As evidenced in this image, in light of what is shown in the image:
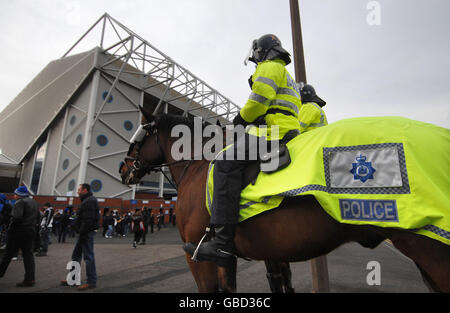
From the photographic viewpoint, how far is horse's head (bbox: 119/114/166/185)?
11.8ft

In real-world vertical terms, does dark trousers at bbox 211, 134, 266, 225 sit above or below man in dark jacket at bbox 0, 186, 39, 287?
above

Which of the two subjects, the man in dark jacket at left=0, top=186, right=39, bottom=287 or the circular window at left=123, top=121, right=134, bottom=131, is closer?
the man in dark jacket at left=0, top=186, right=39, bottom=287

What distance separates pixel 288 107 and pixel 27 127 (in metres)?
32.6

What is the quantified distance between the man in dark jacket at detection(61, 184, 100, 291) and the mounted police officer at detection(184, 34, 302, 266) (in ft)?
13.4

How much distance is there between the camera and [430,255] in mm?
A: 1300

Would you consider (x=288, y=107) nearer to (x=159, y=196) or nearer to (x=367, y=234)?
(x=367, y=234)

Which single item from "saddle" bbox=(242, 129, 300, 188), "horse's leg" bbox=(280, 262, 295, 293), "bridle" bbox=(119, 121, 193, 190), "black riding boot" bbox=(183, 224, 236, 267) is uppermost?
"bridle" bbox=(119, 121, 193, 190)

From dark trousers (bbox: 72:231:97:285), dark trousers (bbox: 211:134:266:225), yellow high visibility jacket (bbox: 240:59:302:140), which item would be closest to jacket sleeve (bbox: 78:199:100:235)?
dark trousers (bbox: 72:231:97:285)

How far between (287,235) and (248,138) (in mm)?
937

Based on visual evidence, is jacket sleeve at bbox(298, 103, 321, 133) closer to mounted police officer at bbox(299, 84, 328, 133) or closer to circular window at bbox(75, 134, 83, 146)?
mounted police officer at bbox(299, 84, 328, 133)

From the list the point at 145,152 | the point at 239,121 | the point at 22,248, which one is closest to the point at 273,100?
the point at 239,121

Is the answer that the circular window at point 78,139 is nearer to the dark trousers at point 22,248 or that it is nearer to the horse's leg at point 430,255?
the dark trousers at point 22,248

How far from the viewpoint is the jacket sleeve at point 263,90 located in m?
2.14
